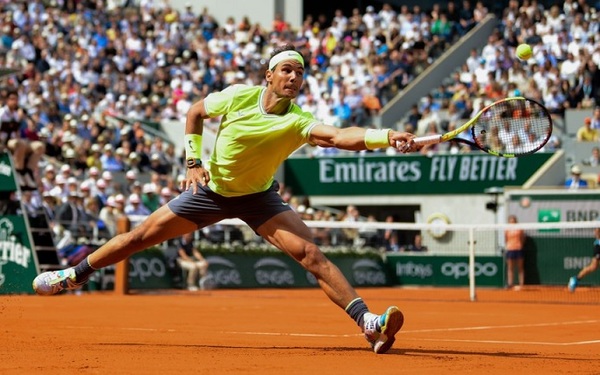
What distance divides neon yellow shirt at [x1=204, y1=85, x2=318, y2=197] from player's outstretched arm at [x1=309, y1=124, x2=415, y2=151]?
245 millimetres

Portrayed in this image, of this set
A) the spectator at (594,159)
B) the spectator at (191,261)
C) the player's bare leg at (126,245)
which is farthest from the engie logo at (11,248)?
the spectator at (594,159)

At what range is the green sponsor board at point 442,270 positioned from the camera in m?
25.4

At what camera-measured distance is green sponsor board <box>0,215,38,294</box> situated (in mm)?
20125

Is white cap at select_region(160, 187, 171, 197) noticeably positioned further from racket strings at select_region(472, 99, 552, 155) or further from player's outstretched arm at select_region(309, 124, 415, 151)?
player's outstretched arm at select_region(309, 124, 415, 151)

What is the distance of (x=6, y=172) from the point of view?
65.5ft

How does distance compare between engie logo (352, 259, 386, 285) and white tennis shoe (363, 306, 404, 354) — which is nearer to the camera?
white tennis shoe (363, 306, 404, 354)

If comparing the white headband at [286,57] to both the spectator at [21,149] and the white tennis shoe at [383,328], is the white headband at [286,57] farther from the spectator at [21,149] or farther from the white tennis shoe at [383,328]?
the spectator at [21,149]

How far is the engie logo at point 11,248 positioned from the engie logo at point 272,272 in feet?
22.0

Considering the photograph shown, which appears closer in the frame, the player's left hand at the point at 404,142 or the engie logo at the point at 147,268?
the player's left hand at the point at 404,142

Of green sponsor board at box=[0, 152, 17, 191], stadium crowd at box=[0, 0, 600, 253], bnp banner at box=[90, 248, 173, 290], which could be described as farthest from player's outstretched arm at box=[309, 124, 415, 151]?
stadium crowd at box=[0, 0, 600, 253]

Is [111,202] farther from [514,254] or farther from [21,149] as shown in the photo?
[514,254]

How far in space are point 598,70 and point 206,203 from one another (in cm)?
2336

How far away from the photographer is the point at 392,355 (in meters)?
9.23

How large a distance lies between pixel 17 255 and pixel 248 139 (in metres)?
11.7
